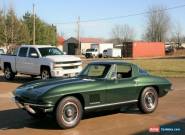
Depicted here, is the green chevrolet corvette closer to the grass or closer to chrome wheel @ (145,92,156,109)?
chrome wheel @ (145,92,156,109)

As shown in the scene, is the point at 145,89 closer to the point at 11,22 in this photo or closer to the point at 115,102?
the point at 115,102

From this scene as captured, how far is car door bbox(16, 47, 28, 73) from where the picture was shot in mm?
22250

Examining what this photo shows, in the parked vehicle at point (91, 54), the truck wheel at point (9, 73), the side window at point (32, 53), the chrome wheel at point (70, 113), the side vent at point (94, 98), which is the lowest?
the chrome wheel at point (70, 113)

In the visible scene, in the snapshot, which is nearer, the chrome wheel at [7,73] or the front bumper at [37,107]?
the front bumper at [37,107]

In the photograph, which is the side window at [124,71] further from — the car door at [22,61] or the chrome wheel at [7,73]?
the chrome wheel at [7,73]

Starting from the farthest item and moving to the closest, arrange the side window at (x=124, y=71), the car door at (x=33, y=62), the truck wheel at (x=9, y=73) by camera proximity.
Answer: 1. the truck wheel at (x=9, y=73)
2. the car door at (x=33, y=62)
3. the side window at (x=124, y=71)

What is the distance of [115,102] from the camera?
10508 mm

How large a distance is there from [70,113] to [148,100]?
2.62 metres

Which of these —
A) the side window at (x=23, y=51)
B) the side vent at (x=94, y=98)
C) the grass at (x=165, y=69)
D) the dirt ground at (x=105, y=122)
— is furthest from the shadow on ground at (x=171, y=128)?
the grass at (x=165, y=69)

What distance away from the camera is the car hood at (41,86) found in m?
9.51

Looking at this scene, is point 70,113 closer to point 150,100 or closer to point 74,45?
point 150,100

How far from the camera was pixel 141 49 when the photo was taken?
270ft

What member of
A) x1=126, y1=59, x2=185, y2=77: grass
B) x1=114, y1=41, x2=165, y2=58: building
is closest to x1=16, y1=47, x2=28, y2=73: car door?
x1=126, y1=59, x2=185, y2=77: grass

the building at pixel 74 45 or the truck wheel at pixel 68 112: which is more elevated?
the building at pixel 74 45
